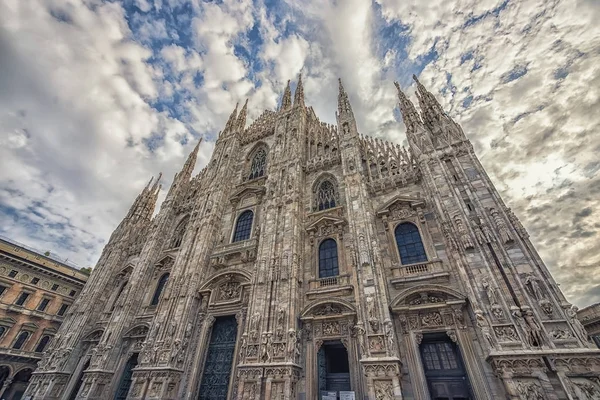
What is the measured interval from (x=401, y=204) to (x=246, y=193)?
1213 centimetres

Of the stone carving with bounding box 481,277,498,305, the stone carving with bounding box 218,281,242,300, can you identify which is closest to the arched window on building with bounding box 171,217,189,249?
the stone carving with bounding box 218,281,242,300

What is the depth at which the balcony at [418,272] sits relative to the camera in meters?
11.8

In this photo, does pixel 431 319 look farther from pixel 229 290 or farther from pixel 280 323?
pixel 229 290

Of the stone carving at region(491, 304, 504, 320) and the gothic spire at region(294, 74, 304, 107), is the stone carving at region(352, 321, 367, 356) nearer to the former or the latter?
the stone carving at region(491, 304, 504, 320)

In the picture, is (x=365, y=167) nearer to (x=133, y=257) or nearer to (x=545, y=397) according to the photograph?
(x=545, y=397)

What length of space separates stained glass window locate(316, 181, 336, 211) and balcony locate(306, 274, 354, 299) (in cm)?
512

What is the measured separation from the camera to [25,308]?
2817 cm

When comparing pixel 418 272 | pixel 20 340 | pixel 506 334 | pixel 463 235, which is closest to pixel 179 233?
pixel 418 272

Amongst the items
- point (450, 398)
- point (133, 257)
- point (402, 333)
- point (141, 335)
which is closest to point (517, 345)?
point (450, 398)

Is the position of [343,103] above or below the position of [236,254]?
above

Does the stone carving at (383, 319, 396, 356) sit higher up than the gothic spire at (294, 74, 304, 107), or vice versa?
the gothic spire at (294, 74, 304, 107)

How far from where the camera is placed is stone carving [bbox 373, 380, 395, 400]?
9.52 m

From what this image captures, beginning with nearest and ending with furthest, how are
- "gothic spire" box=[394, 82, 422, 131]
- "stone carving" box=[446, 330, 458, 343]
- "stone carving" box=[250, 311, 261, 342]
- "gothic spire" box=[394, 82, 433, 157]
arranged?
"stone carving" box=[446, 330, 458, 343], "stone carving" box=[250, 311, 261, 342], "gothic spire" box=[394, 82, 433, 157], "gothic spire" box=[394, 82, 422, 131]

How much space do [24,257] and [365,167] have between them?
36858 millimetres
